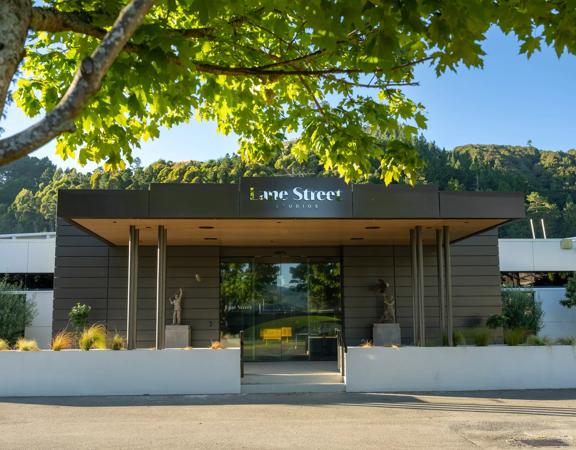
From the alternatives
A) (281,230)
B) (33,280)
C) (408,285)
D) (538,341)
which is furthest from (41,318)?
(538,341)

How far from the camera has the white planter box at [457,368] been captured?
1252 cm

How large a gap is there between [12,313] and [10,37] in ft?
61.7

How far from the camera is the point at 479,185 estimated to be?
58344mm

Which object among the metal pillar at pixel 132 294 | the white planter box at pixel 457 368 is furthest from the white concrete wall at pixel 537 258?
the metal pillar at pixel 132 294

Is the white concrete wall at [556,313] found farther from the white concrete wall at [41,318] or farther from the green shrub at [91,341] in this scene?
the white concrete wall at [41,318]

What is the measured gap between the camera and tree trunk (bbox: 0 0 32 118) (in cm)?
351

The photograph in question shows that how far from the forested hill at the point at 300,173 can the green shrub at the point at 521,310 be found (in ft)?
79.9

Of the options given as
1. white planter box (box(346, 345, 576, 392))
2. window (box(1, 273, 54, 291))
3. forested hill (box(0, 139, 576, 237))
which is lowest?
white planter box (box(346, 345, 576, 392))

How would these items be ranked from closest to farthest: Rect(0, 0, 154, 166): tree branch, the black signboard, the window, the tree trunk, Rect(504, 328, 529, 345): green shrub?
Rect(0, 0, 154, 166): tree branch
the tree trunk
the black signboard
Rect(504, 328, 529, 345): green shrub
the window

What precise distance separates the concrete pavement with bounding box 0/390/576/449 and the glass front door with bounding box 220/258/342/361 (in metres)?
5.45

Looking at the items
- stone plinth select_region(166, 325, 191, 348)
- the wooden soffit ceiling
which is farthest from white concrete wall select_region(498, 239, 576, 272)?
stone plinth select_region(166, 325, 191, 348)

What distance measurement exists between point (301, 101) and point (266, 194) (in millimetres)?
4241

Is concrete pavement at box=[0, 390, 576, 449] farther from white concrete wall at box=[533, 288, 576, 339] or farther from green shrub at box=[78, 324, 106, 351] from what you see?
white concrete wall at box=[533, 288, 576, 339]

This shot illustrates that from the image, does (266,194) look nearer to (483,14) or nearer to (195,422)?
(195,422)
